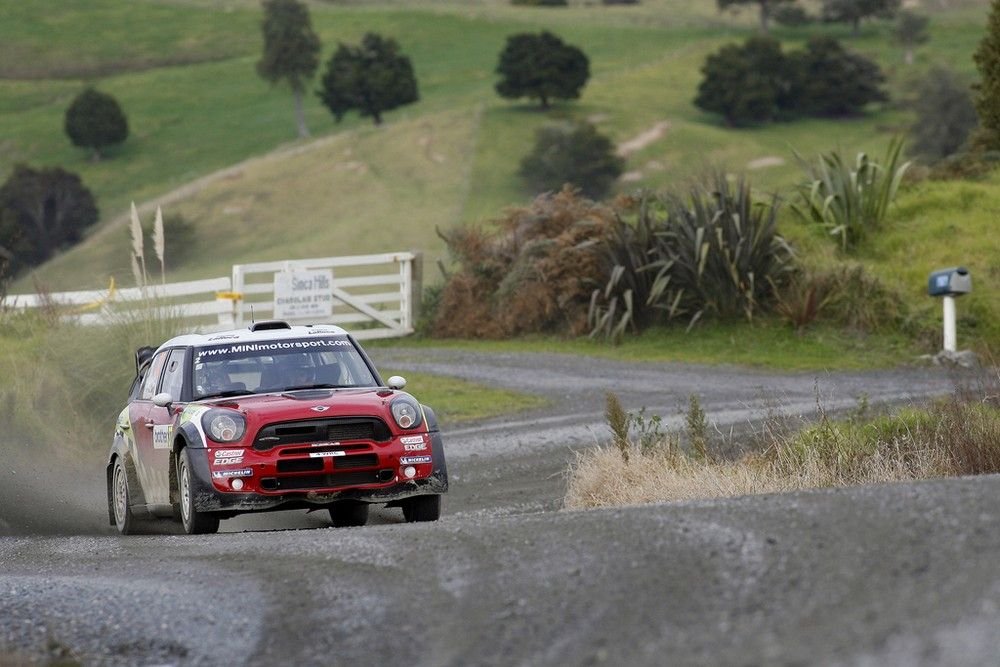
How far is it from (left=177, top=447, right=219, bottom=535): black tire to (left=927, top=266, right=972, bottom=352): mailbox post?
15196mm

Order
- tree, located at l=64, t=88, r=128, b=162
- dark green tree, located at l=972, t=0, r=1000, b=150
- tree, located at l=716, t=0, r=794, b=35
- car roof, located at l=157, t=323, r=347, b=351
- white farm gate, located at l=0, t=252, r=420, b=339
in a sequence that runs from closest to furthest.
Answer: car roof, located at l=157, t=323, r=347, b=351, white farm gate, located at l=0, t=252, r=420, b=339, dark green tree, located at l=972, t=0, r=1000, b=150, tree, located at l=64, t=88, r=128, b=162, tree, located at l=716, t=0, r=794, b=35

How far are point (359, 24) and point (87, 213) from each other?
5214cm

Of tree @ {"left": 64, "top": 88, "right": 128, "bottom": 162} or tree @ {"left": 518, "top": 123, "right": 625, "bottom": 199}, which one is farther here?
tree @ {"left": 64, "top": 88, "right": 128, "bottom": 162}

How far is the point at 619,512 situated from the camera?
31.8 feet

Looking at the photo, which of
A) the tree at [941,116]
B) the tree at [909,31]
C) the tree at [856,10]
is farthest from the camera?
the tree at [856,10]

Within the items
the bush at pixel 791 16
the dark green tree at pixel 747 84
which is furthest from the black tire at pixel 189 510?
the bush at pixel 791 16

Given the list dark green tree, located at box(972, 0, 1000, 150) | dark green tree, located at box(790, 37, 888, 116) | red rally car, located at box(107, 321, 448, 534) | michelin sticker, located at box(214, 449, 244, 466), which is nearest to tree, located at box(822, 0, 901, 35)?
dark green tree, located at box(790, 37, 888, 116)

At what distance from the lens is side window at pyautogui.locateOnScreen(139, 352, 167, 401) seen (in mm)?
13984

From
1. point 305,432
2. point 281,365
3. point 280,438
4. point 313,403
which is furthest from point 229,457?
point 281,365

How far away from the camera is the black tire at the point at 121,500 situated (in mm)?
13695

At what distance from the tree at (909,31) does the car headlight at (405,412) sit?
11277cm

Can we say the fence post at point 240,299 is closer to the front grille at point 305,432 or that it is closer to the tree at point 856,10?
the front grille at point 305,432

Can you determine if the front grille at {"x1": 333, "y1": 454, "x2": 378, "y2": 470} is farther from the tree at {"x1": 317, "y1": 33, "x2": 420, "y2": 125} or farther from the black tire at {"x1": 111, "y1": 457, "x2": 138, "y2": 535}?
the tree at {"x1": 317, "y1": 33, "x2": 420, "y2": 125}

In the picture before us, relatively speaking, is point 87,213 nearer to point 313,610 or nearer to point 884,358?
point 884,358
